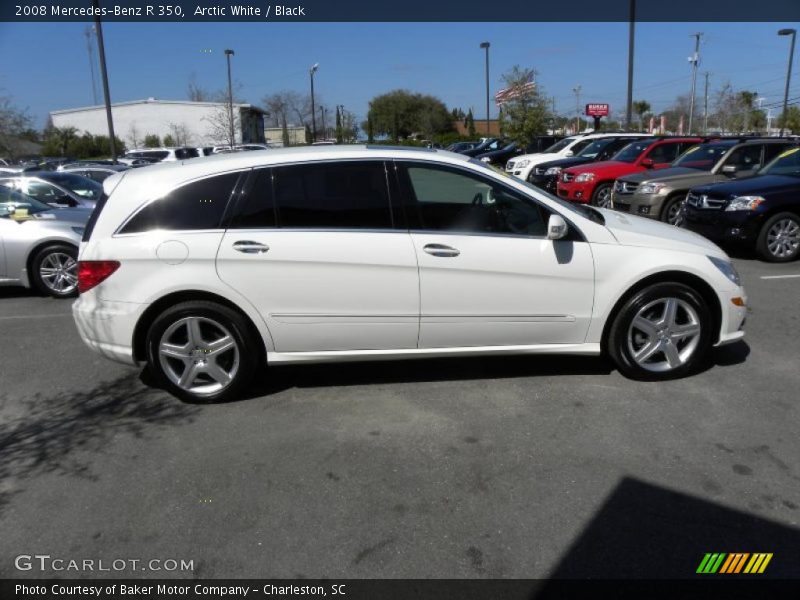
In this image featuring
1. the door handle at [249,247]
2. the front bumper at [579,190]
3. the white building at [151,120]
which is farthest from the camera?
the white building at [151,120]

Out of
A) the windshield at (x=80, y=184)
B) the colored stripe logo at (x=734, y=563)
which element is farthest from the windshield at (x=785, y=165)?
the windshield at (x=80, y=184)

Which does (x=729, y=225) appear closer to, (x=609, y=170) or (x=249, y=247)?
(x=609, y=170)

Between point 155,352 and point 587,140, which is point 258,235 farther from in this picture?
point 587,140

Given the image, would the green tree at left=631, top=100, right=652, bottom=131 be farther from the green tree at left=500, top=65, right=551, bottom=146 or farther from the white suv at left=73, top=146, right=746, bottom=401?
the white suv at left=73, top=146, right=746, bottom=401

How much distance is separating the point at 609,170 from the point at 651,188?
9.62 feet

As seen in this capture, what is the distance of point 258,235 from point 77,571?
87.3 inches

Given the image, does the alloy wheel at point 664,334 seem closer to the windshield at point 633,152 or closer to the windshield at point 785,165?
the windshield at point 785,165

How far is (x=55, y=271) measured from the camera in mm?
7660

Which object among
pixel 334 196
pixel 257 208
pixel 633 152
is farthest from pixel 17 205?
pixel 633 152

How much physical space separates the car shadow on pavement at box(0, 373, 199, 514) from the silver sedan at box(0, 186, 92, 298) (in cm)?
343

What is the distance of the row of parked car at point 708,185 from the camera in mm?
8492

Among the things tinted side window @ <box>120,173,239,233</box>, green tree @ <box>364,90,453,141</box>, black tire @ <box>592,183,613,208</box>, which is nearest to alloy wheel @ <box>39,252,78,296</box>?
tinted side window @ <box>120,173,239,233</box>

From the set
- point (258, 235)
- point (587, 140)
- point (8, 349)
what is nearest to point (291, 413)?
point (258, 235)

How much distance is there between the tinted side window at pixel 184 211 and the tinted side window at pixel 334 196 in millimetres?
412
